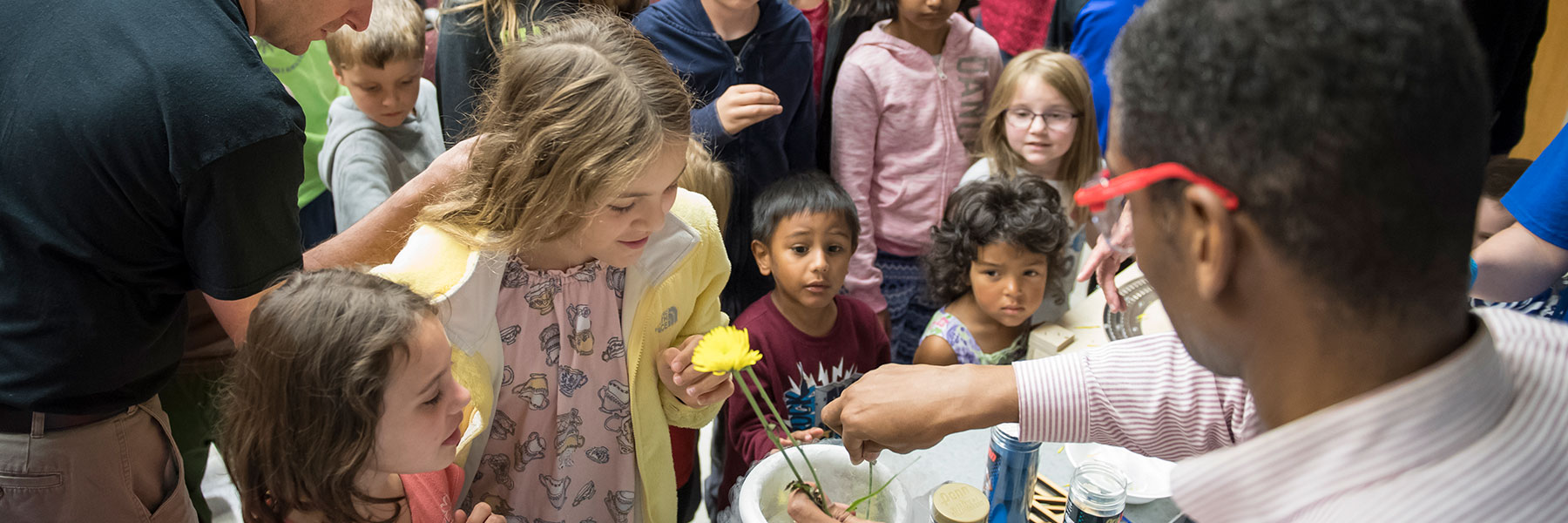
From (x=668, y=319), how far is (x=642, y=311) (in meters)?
0.07

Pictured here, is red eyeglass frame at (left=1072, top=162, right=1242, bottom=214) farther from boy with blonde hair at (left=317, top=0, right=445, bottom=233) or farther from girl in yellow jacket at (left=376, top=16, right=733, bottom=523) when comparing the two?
boy with blonde hair at (left=317, top=0, right=445, bottom=233)

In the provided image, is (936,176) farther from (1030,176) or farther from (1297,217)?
(1297,217)

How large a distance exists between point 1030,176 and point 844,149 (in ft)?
1.78

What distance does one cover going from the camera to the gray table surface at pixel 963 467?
1.40 m

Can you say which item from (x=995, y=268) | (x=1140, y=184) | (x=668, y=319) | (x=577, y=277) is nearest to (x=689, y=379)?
(x=668, y=319)

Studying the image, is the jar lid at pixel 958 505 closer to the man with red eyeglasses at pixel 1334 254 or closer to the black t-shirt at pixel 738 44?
the man with red eyeglasses at pixel 1334 254

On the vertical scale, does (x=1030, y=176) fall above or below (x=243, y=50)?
below

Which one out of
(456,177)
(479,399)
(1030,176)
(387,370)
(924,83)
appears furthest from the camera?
(924,83)

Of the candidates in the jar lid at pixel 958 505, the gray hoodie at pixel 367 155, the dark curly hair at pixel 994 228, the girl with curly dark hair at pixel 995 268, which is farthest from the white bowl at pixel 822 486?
the gray hoodie at pixel 367 155

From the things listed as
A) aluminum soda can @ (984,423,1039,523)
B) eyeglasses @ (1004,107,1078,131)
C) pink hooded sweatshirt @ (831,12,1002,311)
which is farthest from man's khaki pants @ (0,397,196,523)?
eyeglasses @ (1004,107,1078,131)

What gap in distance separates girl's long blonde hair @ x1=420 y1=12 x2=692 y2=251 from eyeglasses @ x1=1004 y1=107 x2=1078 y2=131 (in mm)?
1599

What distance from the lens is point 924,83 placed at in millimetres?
2740

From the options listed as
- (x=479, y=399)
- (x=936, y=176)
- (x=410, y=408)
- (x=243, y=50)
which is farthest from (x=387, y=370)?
(x=936, y=176)

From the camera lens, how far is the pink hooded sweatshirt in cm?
267
